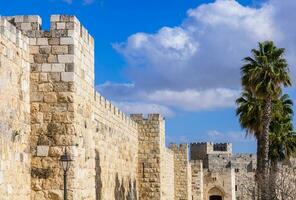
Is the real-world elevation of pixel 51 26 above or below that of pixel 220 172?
above

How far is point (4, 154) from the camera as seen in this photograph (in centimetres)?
936

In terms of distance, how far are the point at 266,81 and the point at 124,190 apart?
273 inches

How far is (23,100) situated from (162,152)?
1638cm

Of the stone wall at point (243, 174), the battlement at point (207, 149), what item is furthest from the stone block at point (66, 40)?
the battlement at point (207, 149)

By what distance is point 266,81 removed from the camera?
2348 cm

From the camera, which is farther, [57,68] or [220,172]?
[220,172]

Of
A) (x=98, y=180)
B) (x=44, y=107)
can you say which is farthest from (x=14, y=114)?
(x=98, y=180)

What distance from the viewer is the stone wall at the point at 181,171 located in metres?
34.6

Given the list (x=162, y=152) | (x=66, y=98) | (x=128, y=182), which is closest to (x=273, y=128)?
(x=162, y=152)

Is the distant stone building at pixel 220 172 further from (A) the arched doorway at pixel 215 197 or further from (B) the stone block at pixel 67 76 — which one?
(B) the stone block at pixel 67 76

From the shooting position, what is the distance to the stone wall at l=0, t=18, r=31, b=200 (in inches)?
367

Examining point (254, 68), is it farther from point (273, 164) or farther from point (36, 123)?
point (36, 123)

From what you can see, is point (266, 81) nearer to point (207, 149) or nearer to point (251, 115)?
point (251, 115)

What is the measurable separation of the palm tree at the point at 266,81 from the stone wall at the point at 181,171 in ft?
35.0
